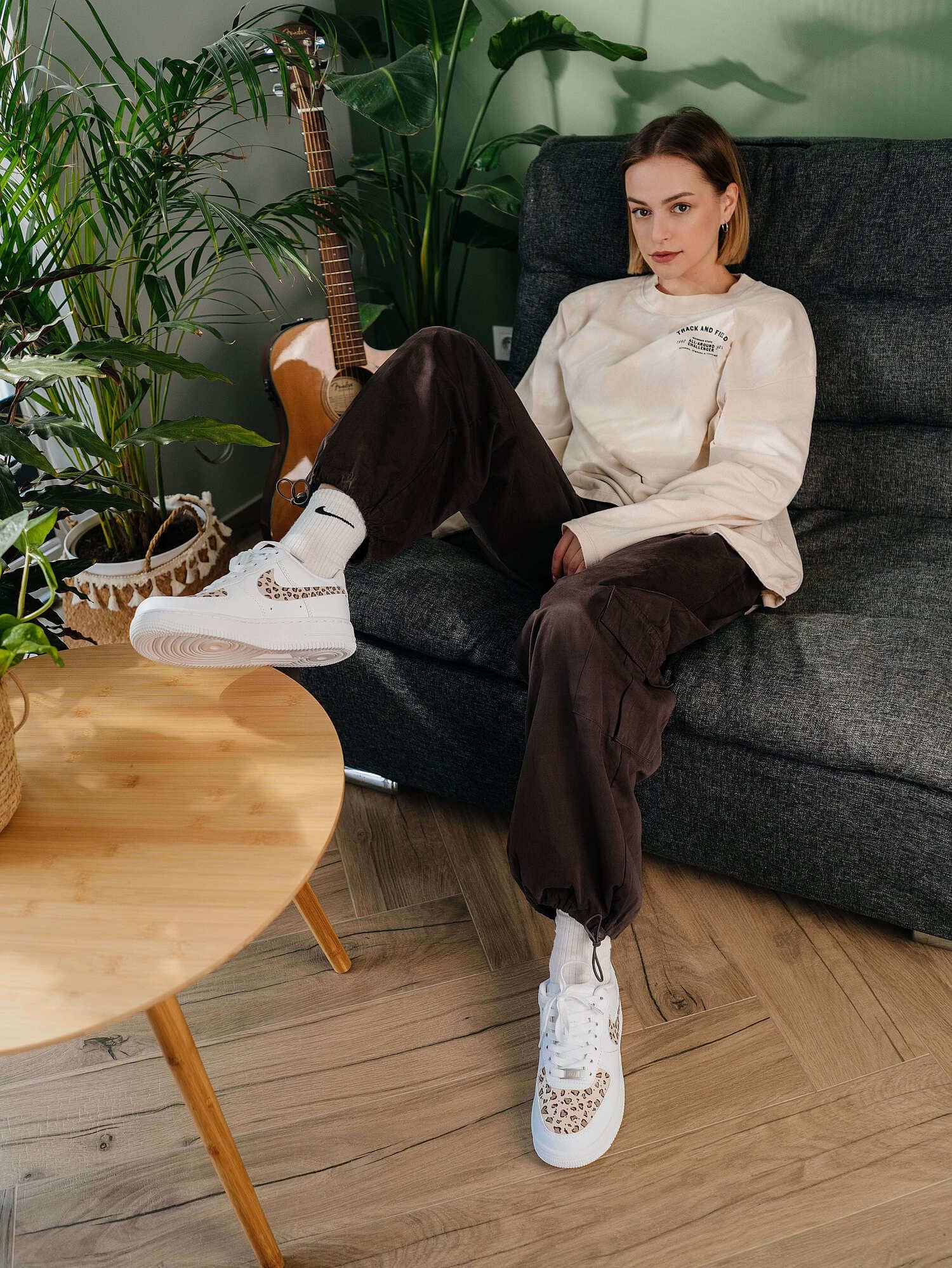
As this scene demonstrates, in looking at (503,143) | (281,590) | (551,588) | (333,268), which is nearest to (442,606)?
(551,588)

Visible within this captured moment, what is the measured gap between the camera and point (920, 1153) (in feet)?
3.49

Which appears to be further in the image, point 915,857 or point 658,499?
point 658,499

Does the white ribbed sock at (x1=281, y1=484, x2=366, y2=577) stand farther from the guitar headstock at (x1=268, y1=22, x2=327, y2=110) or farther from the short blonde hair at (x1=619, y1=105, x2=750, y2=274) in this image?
the guitar headstock at (x1=268, y1=22, x2=327, y2=110)

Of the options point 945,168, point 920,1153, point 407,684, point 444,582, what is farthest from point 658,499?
point 920,1153

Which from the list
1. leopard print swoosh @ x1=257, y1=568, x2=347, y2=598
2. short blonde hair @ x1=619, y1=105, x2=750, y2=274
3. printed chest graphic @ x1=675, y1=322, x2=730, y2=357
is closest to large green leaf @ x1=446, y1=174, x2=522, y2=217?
short blonde hair @ x1=619, y1=105, x2=750, y2=274

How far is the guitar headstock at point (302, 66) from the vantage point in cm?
185

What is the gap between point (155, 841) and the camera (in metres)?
0.91

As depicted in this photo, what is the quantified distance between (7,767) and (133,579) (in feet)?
3.05

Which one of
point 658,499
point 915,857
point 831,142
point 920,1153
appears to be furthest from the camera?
point 831,142

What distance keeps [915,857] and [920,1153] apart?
33cm

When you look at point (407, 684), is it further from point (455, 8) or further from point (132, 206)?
point (455, 8)

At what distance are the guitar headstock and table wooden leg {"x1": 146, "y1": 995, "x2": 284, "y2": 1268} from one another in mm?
1681

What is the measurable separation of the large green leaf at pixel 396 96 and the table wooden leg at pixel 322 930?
4.09 feet

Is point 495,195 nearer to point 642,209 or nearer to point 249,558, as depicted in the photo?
point 642,209
